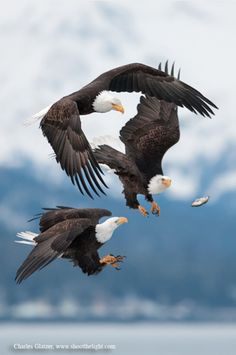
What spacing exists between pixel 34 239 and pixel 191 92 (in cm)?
193

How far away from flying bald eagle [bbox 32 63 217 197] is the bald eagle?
44cm

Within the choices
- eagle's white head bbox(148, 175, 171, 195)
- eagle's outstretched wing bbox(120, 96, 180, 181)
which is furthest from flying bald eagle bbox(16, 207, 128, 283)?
eagle's outstretched wing bbox(120, 96, 180, 181)

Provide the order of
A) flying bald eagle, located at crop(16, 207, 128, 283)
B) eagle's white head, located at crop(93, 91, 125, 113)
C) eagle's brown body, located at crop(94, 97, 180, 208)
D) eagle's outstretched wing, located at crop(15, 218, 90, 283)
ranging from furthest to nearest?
eagle's brown body, located at crop(94, 97, 180, 208), eagle's white head, located at crop(93, 91, 125, 113), flying bald eagle, located at crop(16, 207, 128, 283), eagle's outstretched wing, located at crop(15, 218, 90, 283)

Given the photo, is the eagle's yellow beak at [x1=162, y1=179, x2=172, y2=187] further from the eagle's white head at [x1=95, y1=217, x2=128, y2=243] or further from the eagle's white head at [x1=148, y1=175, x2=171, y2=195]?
the eagle's white head at [x1=95, y1=217, x2=128, y2=243]

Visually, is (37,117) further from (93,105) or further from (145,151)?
(145,151)

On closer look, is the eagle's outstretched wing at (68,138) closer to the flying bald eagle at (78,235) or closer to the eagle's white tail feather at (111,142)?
the flying bald eagle at (78,235)

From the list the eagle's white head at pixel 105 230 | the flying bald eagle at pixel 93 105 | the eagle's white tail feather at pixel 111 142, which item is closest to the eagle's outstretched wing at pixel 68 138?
the flying bald eagle at pixel 93 105

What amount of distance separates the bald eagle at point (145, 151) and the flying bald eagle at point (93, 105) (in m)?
0.44

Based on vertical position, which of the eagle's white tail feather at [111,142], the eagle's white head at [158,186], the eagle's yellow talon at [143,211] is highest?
the eagle's white tail feather at [111,142]

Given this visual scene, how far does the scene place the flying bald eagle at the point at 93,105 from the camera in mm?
6778

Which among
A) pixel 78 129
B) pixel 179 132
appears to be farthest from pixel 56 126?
pixel 179 132

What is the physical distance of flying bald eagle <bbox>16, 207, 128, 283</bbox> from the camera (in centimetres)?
684

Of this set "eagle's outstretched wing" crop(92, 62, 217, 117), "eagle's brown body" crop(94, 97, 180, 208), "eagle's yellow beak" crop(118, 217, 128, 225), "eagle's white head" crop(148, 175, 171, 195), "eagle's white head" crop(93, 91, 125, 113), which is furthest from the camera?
"eagle's white head" crop(148, 175, 171, 195)

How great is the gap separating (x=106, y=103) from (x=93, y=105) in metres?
0.10
